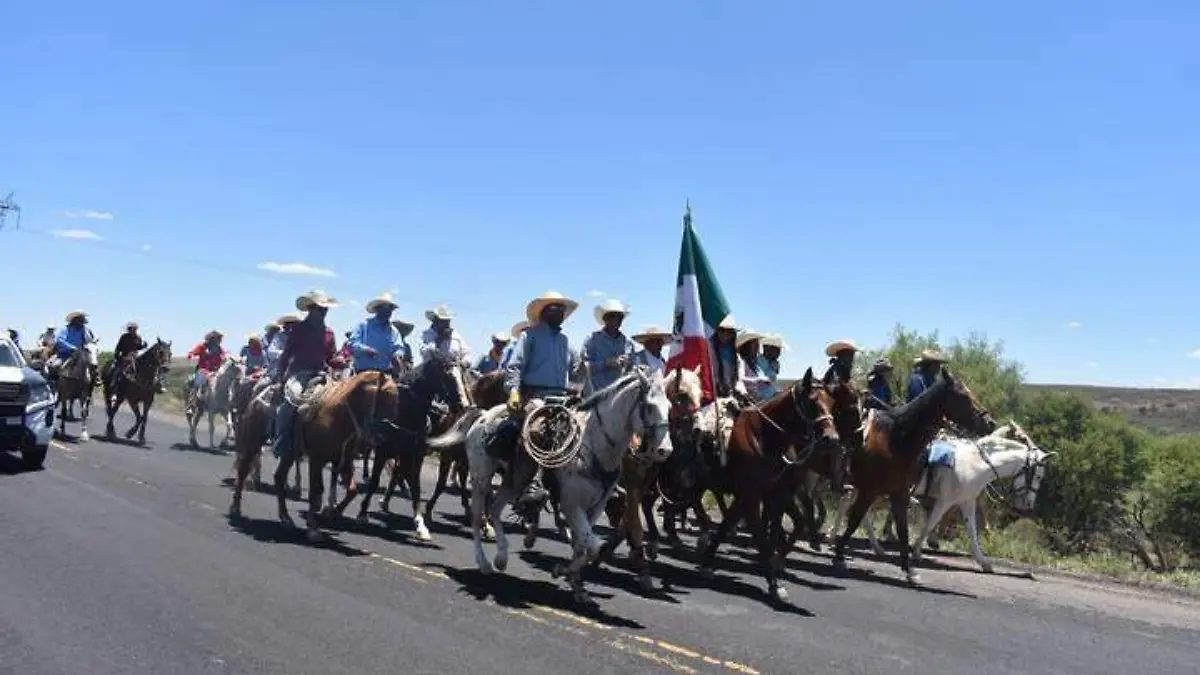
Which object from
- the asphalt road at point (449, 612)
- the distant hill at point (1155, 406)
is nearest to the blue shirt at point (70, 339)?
the asphalt road at point (449, 612)

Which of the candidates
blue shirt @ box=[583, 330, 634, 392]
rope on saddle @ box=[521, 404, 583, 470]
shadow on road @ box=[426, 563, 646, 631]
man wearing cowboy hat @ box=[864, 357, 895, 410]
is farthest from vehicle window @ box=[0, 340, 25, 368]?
man wearing cowboy hat @ box=[864, 357, 895, 410]

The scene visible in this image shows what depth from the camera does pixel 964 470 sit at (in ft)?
47.1

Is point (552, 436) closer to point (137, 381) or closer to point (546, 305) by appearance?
point (546, 305)

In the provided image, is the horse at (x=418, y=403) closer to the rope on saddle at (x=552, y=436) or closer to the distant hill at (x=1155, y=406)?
the rope on saddle at (x=552, y=436)

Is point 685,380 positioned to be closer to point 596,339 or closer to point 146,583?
point 596,339

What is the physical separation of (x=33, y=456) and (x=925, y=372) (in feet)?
49.0

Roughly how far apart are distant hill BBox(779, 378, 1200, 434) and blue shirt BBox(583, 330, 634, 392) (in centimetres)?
6396

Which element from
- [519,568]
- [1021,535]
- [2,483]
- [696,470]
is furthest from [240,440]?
[1021,535]

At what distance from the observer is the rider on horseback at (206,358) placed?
24.3 metres

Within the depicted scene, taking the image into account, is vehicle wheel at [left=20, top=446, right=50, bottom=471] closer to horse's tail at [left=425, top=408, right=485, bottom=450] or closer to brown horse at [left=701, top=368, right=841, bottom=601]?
horse's tail at [left=425, top=408, right=485, bottom=450]

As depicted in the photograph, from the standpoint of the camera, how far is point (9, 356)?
16969 mm

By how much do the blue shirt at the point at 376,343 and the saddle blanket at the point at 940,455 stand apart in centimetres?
798

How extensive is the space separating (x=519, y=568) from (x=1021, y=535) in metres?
14.1

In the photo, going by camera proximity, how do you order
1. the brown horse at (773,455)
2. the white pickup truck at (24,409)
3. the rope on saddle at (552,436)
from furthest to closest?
the white pickup truck at (24,409) < the brown horse at (773,455) < the rope on saddle at (552,436)
